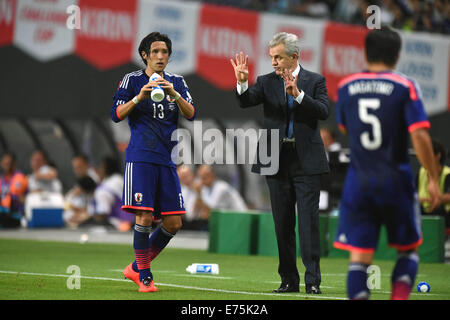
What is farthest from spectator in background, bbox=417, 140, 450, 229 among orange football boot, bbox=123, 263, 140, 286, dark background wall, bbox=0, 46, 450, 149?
dark background wall, bbox=0, 46, 450, 149

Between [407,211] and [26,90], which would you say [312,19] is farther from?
[407,211]

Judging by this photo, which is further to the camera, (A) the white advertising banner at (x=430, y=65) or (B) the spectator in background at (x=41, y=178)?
(A) the white advertising banner at (x=430, y=65)

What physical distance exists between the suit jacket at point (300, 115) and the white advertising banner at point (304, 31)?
13.0 meters

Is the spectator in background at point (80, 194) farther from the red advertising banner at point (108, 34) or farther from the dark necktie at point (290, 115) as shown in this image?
the dark necktie at point (290, 115)

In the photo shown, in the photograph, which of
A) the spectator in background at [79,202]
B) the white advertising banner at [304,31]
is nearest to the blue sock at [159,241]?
the spectator in background at [79,202]

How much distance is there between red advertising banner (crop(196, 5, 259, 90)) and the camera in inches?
826

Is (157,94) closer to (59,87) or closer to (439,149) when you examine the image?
(439,149)

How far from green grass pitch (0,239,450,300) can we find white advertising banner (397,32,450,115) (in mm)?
9355

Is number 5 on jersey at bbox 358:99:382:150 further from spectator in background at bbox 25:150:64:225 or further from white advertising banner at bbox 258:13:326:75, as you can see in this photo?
white advertising banner at bbox 258:13:326:75

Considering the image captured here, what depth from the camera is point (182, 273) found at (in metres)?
10.2

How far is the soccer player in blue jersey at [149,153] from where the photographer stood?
7.73 m

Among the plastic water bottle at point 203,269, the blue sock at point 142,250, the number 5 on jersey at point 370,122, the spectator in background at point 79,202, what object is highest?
the number 5 on jersey at point 370,122

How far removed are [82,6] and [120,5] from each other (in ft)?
2.81

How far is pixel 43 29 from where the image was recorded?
20734 millimetres
